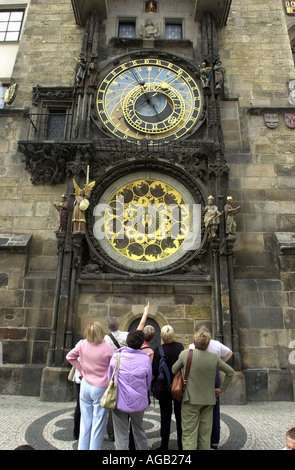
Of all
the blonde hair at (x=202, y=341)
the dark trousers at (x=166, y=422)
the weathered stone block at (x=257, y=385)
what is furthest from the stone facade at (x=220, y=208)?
the blonde hair at (x=202, y=341)

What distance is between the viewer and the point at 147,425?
17.7 ft

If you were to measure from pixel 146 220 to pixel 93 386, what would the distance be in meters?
6.43

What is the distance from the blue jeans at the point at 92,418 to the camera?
11.7 ft

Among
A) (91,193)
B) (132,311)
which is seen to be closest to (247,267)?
(132,311)

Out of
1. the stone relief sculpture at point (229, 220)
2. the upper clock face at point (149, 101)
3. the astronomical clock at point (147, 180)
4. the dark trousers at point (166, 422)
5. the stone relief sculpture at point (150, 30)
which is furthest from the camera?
the stone relief sculpture at point (150, 30)

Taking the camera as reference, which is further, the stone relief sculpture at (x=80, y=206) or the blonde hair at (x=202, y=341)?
the stone relief sculpture at (x=80, y=206)

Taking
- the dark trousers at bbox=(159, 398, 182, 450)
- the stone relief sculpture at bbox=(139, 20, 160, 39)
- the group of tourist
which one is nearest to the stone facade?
→ the stone relief sculpture at bbox=(139, 20, 160, 39)

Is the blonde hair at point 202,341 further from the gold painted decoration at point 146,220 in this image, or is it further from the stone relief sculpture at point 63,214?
the stone relief sculpture at point 63,214

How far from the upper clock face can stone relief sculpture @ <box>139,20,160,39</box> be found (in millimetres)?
1302

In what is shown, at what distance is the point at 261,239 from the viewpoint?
9664mm

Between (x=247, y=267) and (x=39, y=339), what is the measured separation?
234 inches

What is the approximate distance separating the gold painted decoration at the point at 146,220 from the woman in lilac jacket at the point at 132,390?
5.72 meters

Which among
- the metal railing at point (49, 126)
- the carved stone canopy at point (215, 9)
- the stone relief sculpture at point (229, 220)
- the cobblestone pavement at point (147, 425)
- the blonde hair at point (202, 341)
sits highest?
the carved stone canopy at point (215, 9)
